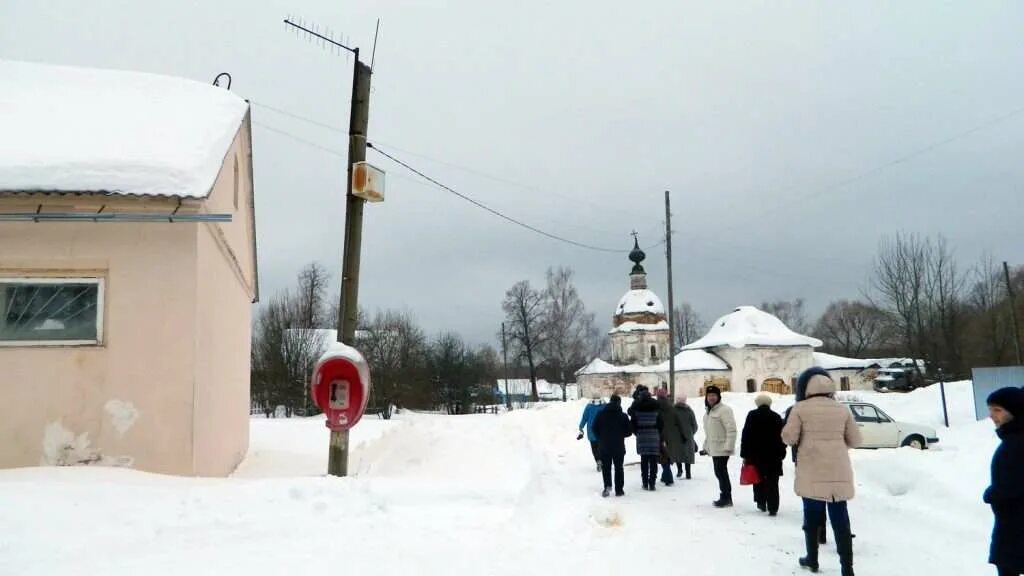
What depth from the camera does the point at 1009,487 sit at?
4859 millimetres

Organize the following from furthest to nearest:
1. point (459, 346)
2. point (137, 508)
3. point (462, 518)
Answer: point (459, 346), point (462, 518), point (137, 508)

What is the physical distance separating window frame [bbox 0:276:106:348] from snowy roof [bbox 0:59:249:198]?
109 centimetres

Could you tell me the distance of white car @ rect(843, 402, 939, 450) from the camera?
66.2 feet

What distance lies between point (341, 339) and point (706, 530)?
16.5 feet

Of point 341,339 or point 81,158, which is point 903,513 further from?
point 81,158

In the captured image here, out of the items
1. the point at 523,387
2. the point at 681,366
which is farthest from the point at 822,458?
the point at 523,387

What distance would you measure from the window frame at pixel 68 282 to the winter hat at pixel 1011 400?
916 cm

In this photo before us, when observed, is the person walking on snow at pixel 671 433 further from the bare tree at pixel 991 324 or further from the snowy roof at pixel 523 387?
the snowy roof at pixel 523 387

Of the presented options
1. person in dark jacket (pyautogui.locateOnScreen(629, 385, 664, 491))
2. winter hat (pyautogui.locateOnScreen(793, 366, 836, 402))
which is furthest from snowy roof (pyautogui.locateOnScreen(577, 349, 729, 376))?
winter hat (pyautogui.locateOnScreen(793, 366, 836, 402))

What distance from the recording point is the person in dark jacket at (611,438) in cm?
1109

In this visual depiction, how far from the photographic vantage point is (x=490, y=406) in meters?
61.8

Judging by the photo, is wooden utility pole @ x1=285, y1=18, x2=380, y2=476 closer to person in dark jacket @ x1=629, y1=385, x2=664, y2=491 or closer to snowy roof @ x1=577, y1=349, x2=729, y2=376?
person in dark jacket @ x1=629, y1=385, x2=664, y2=491

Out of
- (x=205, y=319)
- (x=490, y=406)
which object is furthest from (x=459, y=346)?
(x=205, y=319)

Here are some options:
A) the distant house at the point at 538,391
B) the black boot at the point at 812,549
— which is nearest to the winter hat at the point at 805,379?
the black boot at the point at 812,549
